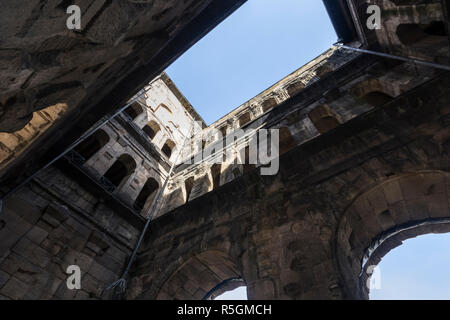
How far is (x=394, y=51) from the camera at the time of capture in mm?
9133

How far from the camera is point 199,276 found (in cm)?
700

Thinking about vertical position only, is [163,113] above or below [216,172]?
above

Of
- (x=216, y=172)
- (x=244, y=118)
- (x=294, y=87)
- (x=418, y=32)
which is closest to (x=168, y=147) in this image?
(x=244, y=118)

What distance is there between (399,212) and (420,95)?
282 centimetres

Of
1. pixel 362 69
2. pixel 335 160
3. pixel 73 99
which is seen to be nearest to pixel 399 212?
pixel 335 160

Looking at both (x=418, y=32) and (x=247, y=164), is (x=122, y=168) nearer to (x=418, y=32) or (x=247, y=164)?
(x=247, y=164)

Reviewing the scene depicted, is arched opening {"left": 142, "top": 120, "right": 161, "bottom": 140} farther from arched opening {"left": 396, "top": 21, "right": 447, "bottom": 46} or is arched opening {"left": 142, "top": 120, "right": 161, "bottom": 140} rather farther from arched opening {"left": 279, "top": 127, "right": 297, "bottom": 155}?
arched opening {"left": 396, "top": 21, "right": 447, "bottom": 46}

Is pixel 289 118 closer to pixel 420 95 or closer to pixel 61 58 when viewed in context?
pixel 420 95

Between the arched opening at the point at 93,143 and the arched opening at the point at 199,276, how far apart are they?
6.47m

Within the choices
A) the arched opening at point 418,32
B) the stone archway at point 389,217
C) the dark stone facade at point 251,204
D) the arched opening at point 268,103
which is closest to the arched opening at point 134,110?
the dark stone facade at point 251,204

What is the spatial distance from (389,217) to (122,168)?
10.3 m

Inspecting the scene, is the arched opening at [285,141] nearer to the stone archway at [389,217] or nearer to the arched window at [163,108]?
the stone archway at [389,217]

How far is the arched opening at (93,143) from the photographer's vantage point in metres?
10.5

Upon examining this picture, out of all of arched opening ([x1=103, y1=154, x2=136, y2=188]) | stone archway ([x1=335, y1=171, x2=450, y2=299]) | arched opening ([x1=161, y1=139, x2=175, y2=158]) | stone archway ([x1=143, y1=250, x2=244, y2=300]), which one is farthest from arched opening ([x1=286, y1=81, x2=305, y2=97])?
stone archway ([x1=143, y1=250, x2=244, y2=300])
